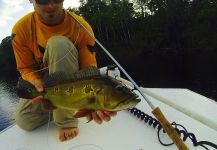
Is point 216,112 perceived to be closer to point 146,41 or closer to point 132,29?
point 146,41

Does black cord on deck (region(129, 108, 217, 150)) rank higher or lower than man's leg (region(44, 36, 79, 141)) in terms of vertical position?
lower

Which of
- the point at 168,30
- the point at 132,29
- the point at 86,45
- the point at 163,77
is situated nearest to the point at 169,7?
the point at 168,30

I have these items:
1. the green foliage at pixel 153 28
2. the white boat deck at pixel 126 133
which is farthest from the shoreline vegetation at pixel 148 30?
the white boat deck at pixel 126 133

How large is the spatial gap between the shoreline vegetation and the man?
31749mm

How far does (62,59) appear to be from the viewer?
128 inches

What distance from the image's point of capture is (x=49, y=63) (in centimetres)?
335

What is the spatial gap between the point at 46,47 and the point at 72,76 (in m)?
1.34

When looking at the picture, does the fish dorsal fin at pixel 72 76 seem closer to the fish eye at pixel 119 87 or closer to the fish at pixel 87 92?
the fish at pixel 87 92

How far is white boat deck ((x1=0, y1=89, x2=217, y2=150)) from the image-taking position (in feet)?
9.90

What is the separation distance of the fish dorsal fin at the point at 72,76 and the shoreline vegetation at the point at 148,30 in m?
33.2

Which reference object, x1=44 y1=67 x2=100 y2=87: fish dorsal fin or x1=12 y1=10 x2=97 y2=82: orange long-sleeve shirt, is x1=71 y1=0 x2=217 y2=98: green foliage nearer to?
x1=12 y1=10 x2=97 y2=82: orange long-sleeve shirt

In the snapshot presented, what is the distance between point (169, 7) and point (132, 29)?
8.55 m

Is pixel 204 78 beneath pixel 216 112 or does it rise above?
beneath

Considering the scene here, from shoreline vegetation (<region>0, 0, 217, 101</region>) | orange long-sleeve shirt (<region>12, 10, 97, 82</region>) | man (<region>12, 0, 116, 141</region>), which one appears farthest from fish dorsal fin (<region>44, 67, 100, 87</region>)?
shoreline vegetation (<region>0, 0, 217, 101</region>)
